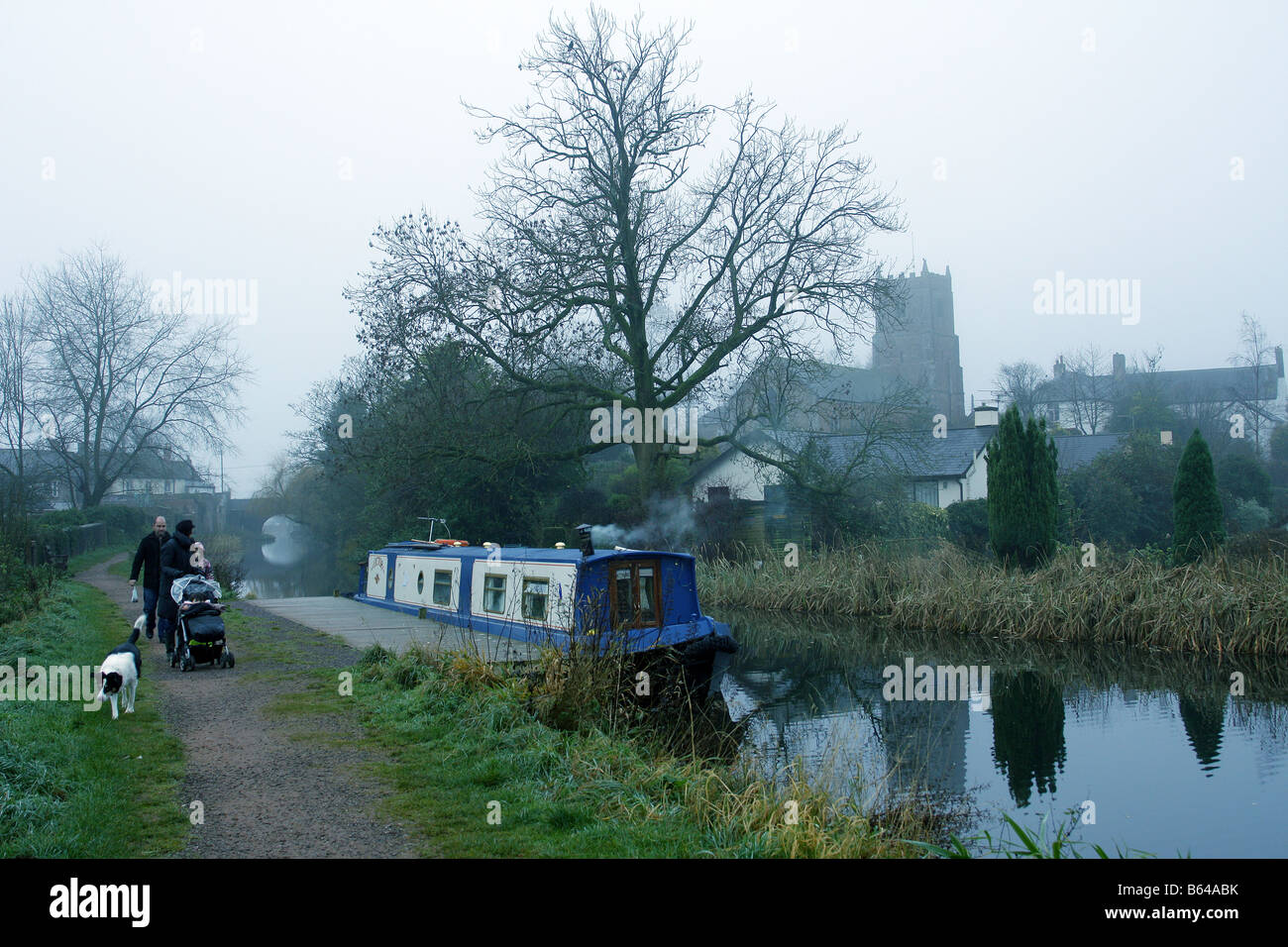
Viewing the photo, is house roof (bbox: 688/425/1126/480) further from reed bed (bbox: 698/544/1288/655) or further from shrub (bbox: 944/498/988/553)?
reed bed (bbox: 698/544/1288/655)

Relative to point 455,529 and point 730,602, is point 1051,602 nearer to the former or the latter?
point 730,602

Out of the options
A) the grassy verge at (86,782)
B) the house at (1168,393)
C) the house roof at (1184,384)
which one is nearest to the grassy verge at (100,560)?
the grassy verge at (86,782)

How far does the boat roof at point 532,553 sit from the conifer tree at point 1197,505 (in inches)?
423

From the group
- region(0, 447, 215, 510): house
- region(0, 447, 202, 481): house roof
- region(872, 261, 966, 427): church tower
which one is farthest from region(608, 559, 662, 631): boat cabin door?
region(872, 261, 966, 427): church tower

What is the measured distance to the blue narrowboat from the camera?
1021cm

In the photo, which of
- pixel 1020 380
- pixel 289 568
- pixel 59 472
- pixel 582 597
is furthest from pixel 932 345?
pixel 582 597

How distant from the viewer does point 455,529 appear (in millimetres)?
25766

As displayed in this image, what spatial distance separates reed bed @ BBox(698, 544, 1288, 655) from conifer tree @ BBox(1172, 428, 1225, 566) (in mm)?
2435

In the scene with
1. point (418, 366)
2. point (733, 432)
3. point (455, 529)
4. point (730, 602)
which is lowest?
point (730, 602)

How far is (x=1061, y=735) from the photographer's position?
386 inches

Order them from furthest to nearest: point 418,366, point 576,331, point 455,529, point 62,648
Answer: point 455,529, point 576,331, point 418,366, point 62,648

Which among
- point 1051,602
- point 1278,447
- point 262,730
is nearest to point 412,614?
point 262,730
